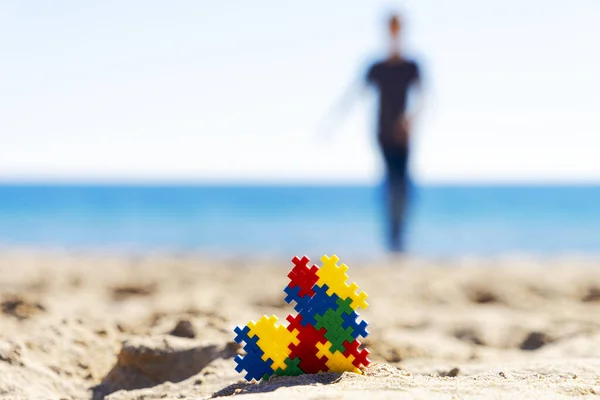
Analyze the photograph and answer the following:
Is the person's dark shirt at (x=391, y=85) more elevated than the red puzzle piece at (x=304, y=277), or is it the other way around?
the person's dark shirt at (x=391, y=85)

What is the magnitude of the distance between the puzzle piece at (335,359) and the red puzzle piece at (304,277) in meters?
0.20

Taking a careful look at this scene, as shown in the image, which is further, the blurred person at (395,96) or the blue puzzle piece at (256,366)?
the blurred person at (395,96)

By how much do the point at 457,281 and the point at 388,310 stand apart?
1.65m

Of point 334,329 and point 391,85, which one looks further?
point 391,85

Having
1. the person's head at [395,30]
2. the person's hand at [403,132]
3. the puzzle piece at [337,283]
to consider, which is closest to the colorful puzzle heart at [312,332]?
the puzzle piece at [337,283]

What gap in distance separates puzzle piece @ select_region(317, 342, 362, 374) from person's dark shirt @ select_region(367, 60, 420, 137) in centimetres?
331

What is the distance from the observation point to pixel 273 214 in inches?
1131

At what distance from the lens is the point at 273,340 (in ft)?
7.73

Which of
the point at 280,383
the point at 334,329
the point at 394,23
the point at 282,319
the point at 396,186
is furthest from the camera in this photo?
the point at 396,186

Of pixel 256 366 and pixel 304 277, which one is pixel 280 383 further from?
pixel 304 277

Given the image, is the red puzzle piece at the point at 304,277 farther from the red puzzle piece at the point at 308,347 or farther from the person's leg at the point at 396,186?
the person's leg at the point at 396,186

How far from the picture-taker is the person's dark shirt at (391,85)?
5.34 metres

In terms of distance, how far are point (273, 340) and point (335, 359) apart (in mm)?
239

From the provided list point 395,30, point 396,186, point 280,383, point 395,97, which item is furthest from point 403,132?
point 280,383
